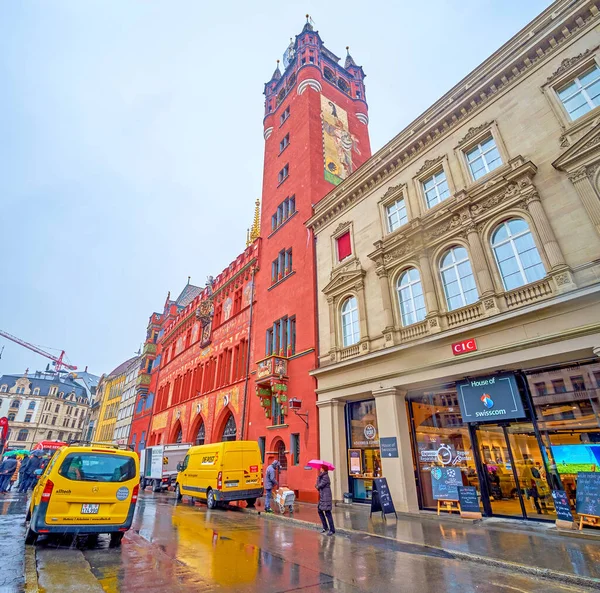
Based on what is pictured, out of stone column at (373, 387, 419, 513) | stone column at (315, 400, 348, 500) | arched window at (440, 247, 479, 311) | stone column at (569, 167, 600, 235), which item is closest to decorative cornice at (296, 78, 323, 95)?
arched window at (440, 247, 479, 311)

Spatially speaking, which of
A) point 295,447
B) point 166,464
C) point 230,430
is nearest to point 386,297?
point 295,447

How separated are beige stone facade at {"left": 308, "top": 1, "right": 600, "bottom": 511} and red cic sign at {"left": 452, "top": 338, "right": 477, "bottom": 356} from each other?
0.51ft

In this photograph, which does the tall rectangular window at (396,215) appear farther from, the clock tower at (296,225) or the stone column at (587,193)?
the stone column at (587,193)

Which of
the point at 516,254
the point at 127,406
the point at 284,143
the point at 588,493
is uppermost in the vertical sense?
the point at 284,143

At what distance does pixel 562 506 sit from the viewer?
8.96 m

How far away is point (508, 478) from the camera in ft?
35.5

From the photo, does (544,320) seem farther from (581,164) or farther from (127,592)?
(127,592)

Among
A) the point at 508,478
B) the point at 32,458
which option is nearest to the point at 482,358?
the point at 508,478

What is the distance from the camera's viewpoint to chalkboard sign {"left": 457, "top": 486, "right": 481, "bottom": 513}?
35.5 ft

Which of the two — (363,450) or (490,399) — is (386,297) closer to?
(490,399)

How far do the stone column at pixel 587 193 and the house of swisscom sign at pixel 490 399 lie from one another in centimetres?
496

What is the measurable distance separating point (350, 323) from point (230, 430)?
13959 millimetres

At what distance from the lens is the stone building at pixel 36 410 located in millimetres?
79625

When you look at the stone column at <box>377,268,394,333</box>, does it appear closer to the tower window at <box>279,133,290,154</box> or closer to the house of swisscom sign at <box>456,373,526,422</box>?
the house of swisscom sign at <box>456,373,526,422</box>
